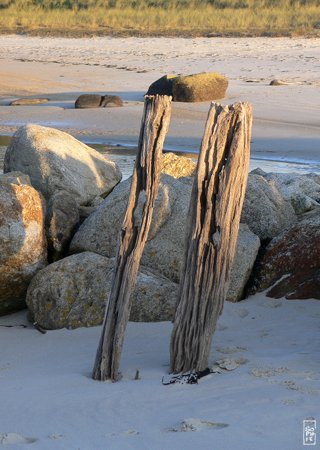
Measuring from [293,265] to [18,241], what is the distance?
82.8 inches

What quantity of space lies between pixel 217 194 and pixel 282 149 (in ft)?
37.5

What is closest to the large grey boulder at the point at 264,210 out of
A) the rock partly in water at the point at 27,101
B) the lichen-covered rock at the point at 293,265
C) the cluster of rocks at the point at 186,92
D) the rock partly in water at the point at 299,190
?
the rock partly in water at the point at 299,190

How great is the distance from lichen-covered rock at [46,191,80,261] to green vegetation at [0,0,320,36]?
24.4 metres

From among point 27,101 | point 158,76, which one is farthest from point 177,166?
point 158,76

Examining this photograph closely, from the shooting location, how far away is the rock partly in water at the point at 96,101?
825 inches

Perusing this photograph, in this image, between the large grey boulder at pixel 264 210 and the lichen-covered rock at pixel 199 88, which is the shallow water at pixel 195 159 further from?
the large grey boulder at pixel 264 210

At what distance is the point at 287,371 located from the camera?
5602mm

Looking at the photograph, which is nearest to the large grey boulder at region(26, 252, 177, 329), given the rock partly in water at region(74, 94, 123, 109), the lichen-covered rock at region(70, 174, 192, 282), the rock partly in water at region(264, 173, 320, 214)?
the lichen-covered rock at region(70, 174, 192, 282)

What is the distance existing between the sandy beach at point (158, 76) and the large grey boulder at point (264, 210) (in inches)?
263

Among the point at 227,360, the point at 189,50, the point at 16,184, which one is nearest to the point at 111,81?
the point at 189,50

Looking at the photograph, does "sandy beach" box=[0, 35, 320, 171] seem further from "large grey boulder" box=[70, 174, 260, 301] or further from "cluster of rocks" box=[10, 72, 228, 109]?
"large grey boulder" box=[70, 174, 260, 301]

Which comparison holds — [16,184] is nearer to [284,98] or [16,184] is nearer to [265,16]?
[284,98]

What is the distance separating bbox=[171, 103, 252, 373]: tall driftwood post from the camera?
18.6 ft

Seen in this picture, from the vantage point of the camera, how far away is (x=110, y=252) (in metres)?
7.84
